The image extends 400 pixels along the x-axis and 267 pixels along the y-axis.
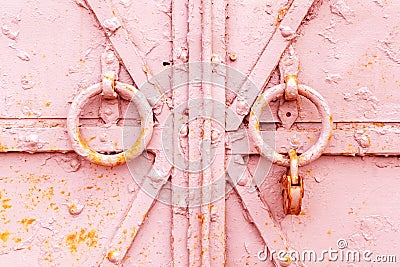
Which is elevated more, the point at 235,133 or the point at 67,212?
the point at 235,133

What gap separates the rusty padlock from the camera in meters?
1.29

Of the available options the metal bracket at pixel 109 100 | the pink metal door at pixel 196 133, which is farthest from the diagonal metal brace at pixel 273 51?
the metal bracket at pixel 109 100

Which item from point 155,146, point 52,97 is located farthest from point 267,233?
point 52,97

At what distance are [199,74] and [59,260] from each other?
0.60m

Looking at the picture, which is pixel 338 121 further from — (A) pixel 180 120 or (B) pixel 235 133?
(A) pixel 180 120

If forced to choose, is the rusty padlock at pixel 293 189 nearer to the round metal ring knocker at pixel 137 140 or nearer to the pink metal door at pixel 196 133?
the pink metal door at pixel 196 133

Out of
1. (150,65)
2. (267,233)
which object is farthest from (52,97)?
(267,233)

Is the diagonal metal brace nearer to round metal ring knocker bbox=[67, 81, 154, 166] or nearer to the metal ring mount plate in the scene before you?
the metal ring mount plate

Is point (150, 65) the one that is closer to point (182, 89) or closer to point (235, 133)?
point (182, 89)

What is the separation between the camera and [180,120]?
1.40m

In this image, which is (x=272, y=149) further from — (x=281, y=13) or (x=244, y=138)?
(x=281, y=13)

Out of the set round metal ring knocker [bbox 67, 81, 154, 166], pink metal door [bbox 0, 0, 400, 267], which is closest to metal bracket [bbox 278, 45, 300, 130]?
pink metal door [bbox 0, 0, 400, 267]

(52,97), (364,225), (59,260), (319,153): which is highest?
(52,97)

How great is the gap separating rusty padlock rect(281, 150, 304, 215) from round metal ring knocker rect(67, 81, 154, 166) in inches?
14.2
